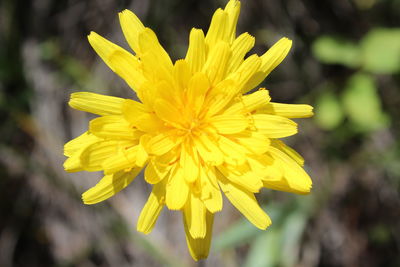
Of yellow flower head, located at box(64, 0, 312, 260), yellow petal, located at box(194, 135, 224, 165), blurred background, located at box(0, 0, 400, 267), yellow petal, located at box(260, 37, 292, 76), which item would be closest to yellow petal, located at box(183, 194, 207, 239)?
yellow flower head, located at box(64, 0, 312, 260)

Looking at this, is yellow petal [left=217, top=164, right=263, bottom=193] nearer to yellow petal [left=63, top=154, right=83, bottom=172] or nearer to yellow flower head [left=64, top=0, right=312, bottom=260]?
yellow flower head [left=64, top=0, right=312, bottom=260]

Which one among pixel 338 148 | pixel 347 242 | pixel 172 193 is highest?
pixel 172 193

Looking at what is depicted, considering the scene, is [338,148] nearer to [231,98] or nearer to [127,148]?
[231,98]

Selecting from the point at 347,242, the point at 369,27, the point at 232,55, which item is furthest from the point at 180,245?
the point at 369,27

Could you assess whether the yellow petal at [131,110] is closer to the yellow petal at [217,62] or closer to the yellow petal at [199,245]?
the yellow petal at [217,62]

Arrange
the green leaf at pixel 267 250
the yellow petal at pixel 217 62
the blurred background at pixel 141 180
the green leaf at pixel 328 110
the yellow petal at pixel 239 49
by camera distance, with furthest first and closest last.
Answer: the blurred background at pixel 141 180 → the green leaf at pixel 328 110 → the green leaf at pixel 267 250 → the yellow petal at pixel 239 49 → the yellow petal at pixel 217 62

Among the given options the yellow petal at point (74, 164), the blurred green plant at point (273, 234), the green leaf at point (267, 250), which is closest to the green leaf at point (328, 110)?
the blurred green plant at point (273, 234)

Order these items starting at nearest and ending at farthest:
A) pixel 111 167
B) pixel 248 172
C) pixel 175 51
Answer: pixel 111 167
pixel 248 172
pixel 175 51
